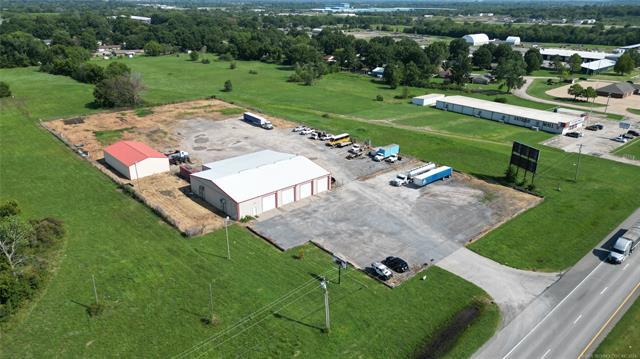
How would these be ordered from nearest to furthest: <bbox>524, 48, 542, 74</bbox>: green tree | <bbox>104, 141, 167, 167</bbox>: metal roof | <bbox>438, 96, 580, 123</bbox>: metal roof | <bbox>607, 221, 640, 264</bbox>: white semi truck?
<bbox>607, 221, 640, 264</bbox>: white semi truck, <bbox>104, 141, 167, 167</bbox>: metal roof, <bbox>438, 96, 580, 123</bbox>: metal roof, <bbox>524, 48, 542, 74</bbox>: green tree

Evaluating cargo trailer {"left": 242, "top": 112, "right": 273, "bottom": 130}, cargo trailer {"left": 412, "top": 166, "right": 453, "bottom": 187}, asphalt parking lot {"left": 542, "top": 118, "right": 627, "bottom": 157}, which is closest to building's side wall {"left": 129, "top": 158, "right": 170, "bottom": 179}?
cargo trailer {"left": 242, "top": 112, "right": 273, "bottom": 130}

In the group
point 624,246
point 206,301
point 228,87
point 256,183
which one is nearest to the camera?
point 206,301

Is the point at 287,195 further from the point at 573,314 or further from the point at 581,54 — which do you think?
the point at 581,54

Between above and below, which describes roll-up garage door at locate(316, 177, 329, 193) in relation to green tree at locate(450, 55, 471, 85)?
below

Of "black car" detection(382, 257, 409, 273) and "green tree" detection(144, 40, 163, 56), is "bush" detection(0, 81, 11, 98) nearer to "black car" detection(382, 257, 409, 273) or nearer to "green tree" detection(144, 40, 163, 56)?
"green tree" detection(144, 40, 163, 56)

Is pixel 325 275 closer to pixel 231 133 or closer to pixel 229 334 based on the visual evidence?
pixel 229 334

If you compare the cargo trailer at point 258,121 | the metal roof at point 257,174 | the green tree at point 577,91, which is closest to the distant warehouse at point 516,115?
the green tree at point 577,91

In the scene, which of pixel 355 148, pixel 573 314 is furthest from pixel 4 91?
pixel 573 314
